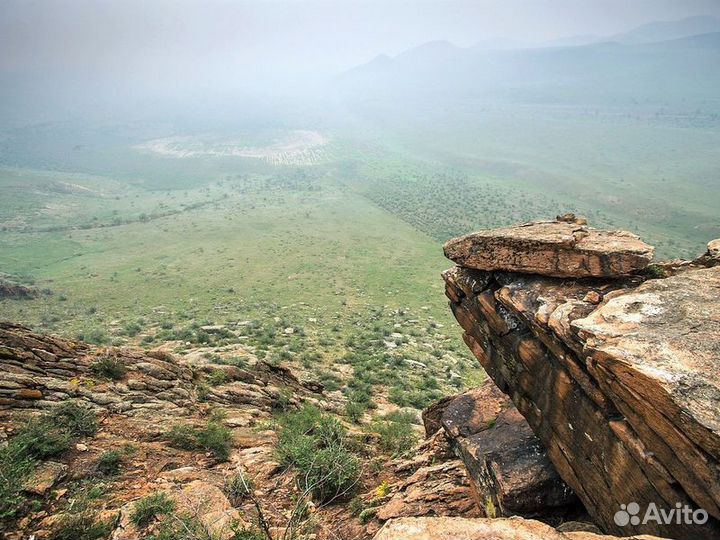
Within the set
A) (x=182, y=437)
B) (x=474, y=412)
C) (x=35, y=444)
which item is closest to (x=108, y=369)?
(x=35, y=444)

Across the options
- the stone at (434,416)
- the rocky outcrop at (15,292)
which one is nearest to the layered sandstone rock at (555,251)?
the stone at (434,416)

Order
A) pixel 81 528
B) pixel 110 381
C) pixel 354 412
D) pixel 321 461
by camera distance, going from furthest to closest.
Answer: pixel 354 412 < pixel 110 381 < pixel 321 461 < pixel 81 528

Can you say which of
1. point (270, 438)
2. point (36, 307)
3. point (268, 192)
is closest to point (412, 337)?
point (270, 438)

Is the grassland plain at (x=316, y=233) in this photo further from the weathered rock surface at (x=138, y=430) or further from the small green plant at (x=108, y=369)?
the small green plant at (x=108, y=369)

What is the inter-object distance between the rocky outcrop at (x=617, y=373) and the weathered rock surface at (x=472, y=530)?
1.35 m

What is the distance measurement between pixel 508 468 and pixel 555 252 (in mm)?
4810

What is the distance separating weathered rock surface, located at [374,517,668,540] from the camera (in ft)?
16.2

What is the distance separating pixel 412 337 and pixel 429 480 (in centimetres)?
2133

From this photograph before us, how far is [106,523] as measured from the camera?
7230mm

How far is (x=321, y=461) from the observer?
9906mm

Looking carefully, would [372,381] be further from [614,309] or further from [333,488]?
[614,309]

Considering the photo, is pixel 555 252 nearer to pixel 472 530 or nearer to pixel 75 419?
pixel 472 530

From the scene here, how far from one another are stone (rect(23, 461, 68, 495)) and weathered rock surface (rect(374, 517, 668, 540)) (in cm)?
753

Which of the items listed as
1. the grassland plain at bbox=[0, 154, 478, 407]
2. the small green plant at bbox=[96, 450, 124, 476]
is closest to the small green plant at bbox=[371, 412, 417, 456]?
the grassland plain at bbox=[0, 154, 478, 407]
